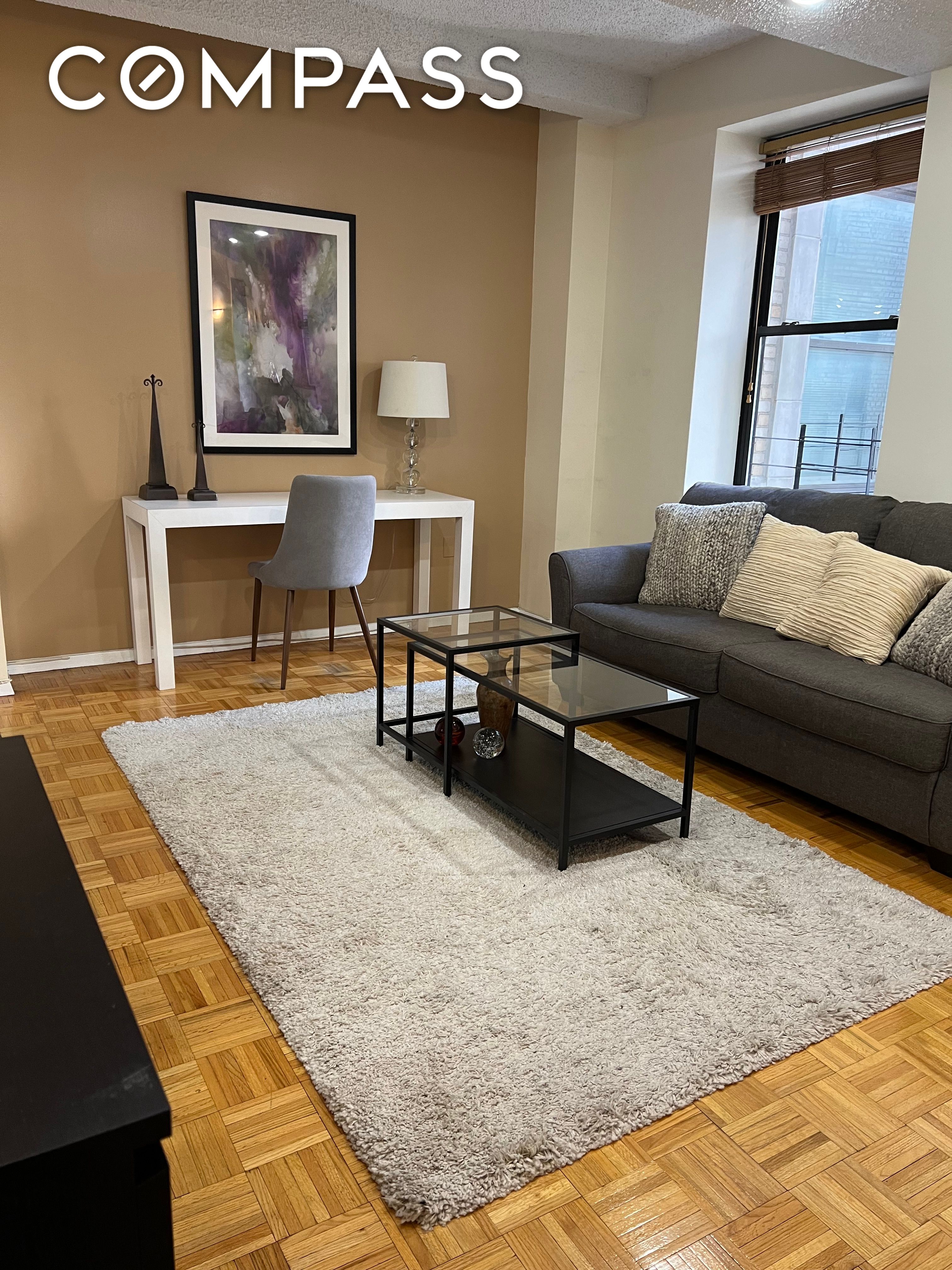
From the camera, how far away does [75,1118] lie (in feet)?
2.50

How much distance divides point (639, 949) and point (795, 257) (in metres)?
3.34

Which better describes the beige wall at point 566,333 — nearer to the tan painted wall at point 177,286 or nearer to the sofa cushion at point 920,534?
the tan painted wall at point 177,286

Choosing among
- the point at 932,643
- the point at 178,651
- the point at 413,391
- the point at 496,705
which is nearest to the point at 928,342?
the point at 932,643

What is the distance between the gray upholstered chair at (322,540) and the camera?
11.9 ft

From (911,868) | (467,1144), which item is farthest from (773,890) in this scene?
(467,1144)

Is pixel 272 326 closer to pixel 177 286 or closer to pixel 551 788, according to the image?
pixel 177 286

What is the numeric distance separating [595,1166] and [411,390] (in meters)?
3.51

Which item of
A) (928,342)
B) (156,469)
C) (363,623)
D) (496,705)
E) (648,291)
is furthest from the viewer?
(648,291)

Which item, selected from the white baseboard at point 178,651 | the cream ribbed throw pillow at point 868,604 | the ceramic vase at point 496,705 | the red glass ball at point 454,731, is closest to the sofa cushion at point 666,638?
A: the cream ribbed throw pillow at point 868,604

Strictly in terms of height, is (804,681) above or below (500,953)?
above

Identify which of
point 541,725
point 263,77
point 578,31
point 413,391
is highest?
point 578,31

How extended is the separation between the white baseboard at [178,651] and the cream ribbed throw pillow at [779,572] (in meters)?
2.10

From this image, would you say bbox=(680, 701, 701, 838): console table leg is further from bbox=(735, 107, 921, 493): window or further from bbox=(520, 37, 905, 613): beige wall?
bbox=(520, 37, 905, 613): beige wall

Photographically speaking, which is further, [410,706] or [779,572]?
[779,572]
